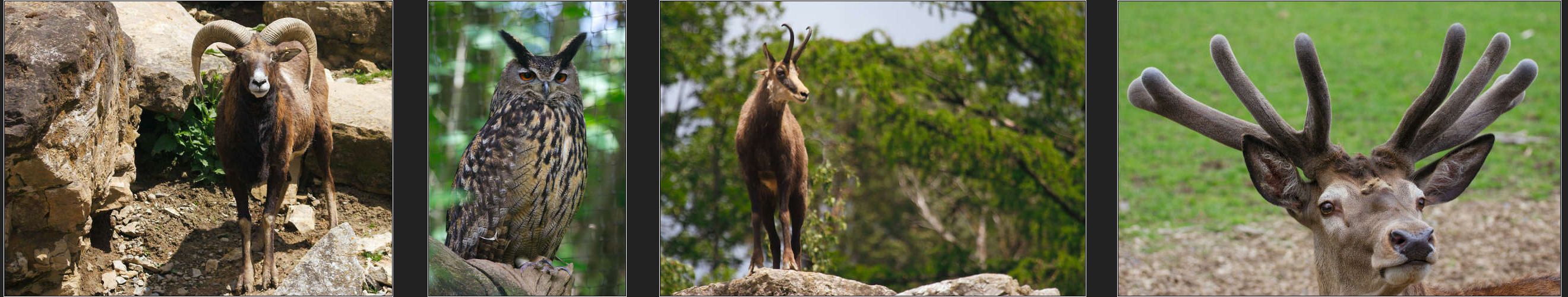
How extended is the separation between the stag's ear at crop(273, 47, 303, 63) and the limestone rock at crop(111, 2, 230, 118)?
271 mm

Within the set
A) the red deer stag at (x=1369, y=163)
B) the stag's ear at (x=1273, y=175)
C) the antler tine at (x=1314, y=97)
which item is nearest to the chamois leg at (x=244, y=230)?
the red deer stag at (x=1369, y=163)

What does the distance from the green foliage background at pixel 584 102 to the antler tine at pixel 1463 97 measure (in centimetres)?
341

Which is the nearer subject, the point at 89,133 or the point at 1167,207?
the point at 89,133

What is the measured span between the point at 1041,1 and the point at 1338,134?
3.88 metres

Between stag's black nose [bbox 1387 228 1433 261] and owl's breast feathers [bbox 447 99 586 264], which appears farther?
owl's breast feathers [bbox 447 99 586 264]

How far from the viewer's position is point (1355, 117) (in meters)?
9.53

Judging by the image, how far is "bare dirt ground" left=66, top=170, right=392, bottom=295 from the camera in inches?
184

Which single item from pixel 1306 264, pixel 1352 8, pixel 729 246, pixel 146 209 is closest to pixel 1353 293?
pixel 729 246

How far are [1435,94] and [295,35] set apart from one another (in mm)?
5016

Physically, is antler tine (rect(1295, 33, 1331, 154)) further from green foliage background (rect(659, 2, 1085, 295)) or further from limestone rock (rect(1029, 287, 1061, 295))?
green foliage background (rect(659, 2, 1085, 295))

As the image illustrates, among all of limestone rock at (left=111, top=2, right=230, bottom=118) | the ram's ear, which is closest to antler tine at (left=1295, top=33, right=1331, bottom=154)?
the ram's ear

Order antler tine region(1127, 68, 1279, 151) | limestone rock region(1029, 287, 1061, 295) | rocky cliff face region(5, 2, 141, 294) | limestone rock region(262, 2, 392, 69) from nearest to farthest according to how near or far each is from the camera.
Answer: antler tine region(1127, 68, 1279, 151) < rocky cliff face region(5, 2, 141, 294) < limestone rock region(262, 2, 392, 69) < limestone rock region(1029, 287, 1061, 295)

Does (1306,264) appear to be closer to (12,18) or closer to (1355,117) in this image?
(1355,117)

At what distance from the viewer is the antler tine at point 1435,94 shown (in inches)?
155
